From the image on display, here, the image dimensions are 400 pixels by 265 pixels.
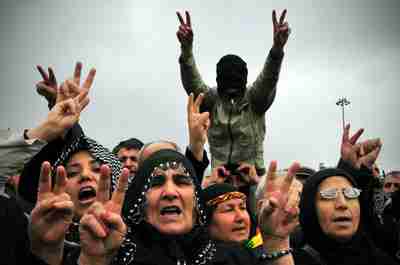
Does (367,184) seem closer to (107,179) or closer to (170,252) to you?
(170,252)

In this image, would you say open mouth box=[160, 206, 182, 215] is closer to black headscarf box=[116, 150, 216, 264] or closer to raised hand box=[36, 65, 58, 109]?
black headscarf box=[116, 150, 216, 264]

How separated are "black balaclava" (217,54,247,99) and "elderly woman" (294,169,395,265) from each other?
5.39 feet

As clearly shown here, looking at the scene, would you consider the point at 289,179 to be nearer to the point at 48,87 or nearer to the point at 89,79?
the point at 89,79

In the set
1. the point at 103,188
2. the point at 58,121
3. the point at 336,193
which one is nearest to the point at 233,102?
the point at 336,193

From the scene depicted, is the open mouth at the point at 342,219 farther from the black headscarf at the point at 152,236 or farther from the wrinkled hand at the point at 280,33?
the wrinkled hand at the point at 280,33

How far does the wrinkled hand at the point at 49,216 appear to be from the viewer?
2283 millimetres

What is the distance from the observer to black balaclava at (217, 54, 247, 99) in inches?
199

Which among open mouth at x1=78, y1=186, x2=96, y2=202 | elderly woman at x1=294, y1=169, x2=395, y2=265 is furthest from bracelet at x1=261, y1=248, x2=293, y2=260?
open mouth at x1=78, y1=186, x2=96, y2=202

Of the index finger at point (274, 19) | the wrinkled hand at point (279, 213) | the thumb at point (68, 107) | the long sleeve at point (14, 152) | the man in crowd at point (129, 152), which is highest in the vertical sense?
the index finger at point (274, 19)

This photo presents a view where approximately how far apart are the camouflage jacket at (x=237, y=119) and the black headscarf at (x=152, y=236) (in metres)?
1.86

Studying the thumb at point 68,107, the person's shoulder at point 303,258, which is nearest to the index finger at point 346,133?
the person's shoulder at point 303,258

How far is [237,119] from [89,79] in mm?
1855

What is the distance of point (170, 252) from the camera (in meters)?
2.77

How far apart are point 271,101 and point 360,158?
45.4 inches
